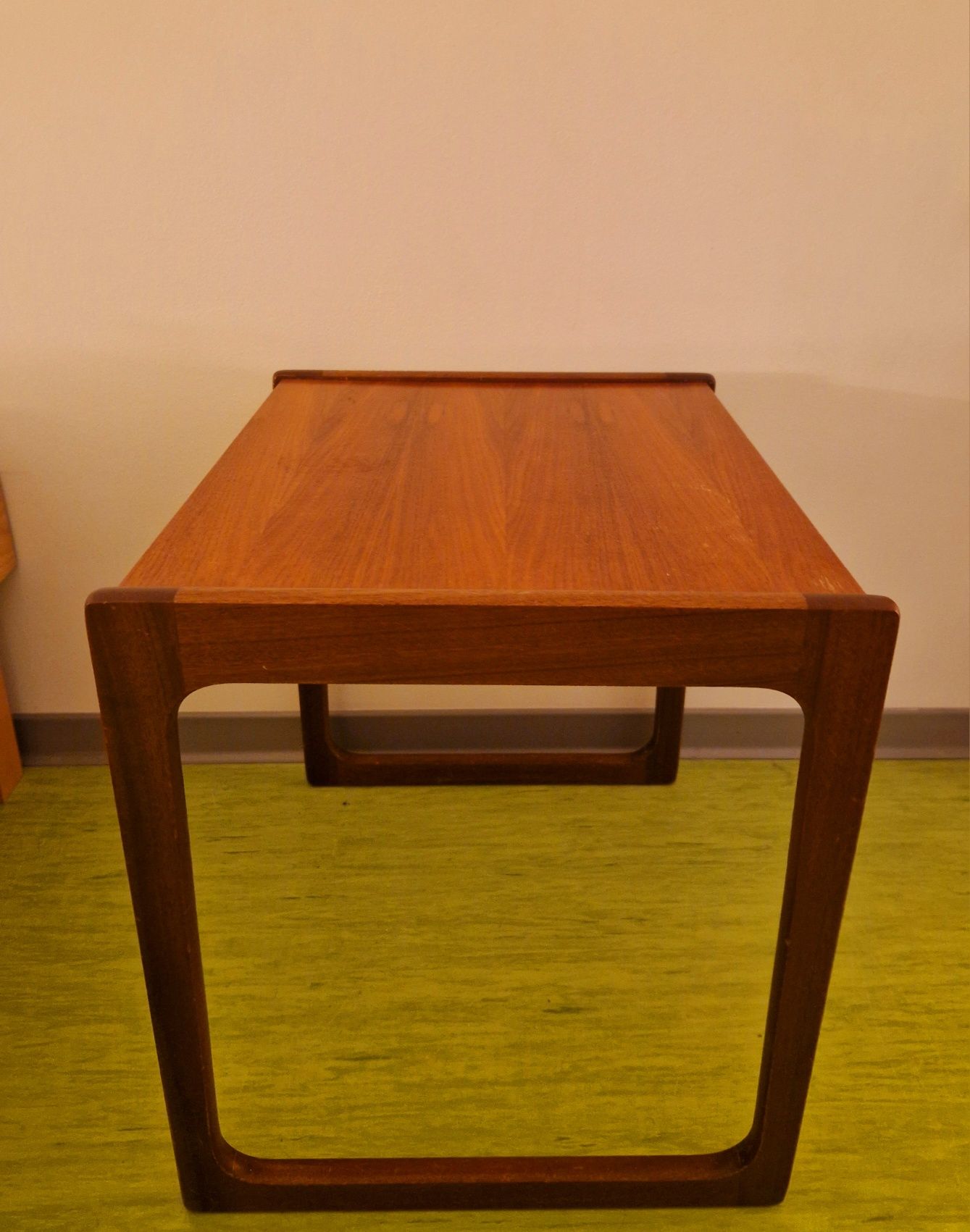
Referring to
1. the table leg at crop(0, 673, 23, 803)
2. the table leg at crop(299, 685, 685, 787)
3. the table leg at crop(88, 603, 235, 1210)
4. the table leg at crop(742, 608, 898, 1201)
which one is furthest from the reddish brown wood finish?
the table leg at crop(742, 608, 898, 1201)

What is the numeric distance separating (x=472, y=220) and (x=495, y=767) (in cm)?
70

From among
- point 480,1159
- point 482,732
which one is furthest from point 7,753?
point 480,1159

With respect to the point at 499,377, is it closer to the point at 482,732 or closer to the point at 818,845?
the point at 482,732

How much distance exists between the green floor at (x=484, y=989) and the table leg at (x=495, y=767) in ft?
0.07

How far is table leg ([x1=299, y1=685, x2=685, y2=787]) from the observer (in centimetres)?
145

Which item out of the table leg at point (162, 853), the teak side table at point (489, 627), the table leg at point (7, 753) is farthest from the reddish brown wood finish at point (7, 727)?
the table leg at point (162, 853)

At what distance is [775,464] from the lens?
54.7 inches

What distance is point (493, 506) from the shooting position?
833mm

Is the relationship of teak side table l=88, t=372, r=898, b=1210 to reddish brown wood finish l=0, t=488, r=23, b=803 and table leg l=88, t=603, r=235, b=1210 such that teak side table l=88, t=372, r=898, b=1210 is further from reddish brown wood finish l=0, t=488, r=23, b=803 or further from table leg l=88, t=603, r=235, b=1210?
reddish brown wood finish l=0, t=488, r=23, b=803

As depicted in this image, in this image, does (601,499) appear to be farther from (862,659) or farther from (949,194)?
(949,194)

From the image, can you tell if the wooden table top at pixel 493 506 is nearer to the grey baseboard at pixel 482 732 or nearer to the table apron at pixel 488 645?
the table apron at pixel 488 645

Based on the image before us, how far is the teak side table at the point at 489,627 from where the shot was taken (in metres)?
0.68

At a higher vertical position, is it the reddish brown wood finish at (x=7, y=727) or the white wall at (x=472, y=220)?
the white wall at (x=472, y=220)

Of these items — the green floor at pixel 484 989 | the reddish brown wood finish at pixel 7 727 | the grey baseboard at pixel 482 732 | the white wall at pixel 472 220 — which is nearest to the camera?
the green floor at pixel 484 989
